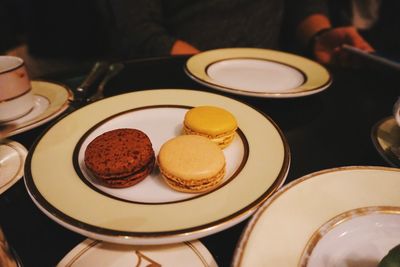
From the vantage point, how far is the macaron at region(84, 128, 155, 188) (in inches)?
23.3

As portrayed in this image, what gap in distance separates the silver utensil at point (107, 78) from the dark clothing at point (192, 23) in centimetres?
43

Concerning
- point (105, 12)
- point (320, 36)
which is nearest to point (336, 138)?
point (320, 36)

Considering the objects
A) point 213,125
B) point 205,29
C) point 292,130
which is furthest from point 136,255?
point 205,29

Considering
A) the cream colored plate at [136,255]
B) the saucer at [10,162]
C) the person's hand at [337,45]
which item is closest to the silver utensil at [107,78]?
the saucer at [10,162]

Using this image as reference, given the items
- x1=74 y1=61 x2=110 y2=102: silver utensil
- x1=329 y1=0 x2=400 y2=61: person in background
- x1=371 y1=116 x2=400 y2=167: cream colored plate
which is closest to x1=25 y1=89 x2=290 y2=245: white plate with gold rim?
x1=74 y1=61 x2=110 y2=102: silver utensil

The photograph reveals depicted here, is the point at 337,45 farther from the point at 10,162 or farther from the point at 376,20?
the point at 10,162

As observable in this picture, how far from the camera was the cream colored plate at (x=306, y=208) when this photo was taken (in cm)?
43

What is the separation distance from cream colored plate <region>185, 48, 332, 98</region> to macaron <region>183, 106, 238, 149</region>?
0.17 metres

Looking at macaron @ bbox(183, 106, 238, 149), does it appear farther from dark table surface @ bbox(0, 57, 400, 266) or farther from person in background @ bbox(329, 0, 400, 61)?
person in background @ bbox(329, 0, 400, 61)

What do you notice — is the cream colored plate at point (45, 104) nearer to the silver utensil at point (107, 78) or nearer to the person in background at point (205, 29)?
the silver utensil at point (107, 78)

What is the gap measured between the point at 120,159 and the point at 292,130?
46cm

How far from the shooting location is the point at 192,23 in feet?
5.02

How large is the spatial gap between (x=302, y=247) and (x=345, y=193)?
0.47ft

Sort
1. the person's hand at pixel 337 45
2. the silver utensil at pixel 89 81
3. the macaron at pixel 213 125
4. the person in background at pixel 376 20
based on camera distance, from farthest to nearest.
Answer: the person in background at pixel 376 20
the person's hand at pixel 337 45
the silver utensil at pixel 89 81
the macaron at pixel 213 125
